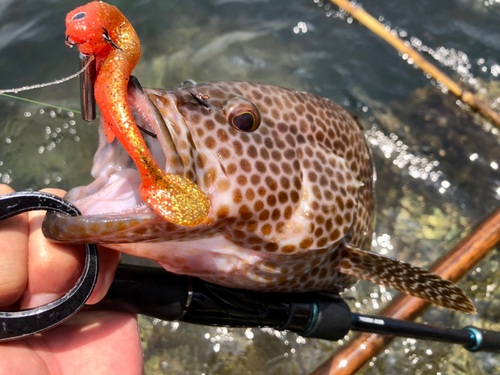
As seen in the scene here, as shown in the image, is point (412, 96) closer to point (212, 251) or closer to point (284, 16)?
point (284, 16)

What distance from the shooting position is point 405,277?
239cm

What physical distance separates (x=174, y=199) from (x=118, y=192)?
41 cm

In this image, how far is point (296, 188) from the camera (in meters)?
1.94

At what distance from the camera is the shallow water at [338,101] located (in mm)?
3633

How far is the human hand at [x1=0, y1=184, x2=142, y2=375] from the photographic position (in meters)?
1.61

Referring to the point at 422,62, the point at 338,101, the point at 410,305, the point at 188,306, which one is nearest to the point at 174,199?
the point at 188,306

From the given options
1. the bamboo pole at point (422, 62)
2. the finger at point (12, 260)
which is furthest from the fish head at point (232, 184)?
the bamboo pole at point (422, 62)

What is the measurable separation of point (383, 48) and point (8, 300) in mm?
5613

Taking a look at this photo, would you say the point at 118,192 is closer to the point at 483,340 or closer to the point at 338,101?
the point at 483,340

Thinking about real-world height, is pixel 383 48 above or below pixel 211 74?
above

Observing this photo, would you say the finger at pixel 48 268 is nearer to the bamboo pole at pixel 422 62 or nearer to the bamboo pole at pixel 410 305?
the bamboo pole at pixel 410 305

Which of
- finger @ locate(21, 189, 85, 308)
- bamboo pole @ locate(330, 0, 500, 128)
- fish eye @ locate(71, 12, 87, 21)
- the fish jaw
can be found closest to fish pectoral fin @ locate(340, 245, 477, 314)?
the fish jaw

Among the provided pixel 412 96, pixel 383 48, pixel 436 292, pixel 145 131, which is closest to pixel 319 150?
pixel 145 131

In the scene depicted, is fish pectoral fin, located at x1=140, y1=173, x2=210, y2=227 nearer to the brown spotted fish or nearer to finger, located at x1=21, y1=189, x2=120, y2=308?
the brown spotted fish
